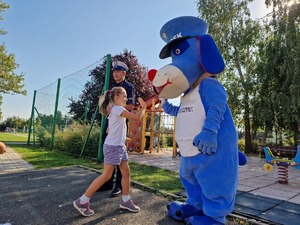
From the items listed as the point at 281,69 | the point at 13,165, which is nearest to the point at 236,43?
the point at 281,69

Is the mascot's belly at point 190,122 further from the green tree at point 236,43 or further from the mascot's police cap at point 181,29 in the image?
the green tree at point 236,43

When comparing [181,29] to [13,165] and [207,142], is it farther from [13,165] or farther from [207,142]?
[13,165]

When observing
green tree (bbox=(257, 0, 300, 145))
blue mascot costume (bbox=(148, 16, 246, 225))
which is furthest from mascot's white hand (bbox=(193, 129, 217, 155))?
green tree (bbox=(257, 0, 300, 145))

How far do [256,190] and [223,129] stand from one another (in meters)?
2.64

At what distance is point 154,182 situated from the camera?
409cm

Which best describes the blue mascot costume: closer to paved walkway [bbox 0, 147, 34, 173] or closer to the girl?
the girl

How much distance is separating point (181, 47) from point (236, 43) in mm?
12710

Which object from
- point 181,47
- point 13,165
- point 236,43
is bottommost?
point 13,165

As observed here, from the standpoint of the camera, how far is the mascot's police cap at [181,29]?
2.27m

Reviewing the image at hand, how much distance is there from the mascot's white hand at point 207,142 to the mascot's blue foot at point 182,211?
33.3 inches

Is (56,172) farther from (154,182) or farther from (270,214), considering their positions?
(270,214)

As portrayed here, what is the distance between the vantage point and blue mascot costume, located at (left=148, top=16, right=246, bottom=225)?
1.88 meters

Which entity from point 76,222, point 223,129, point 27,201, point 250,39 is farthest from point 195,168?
point 250,39

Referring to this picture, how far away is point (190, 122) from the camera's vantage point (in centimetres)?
207
